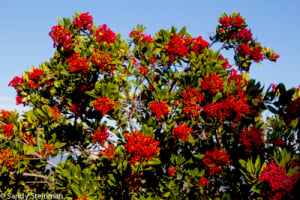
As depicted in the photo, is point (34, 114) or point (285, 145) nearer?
point (285, 145)

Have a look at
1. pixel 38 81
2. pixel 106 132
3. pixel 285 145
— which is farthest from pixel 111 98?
pixel 285 145

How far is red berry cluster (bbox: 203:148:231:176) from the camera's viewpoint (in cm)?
708

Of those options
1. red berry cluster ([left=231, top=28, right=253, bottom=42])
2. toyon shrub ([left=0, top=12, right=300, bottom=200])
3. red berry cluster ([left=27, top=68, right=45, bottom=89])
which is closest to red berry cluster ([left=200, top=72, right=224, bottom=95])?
toyon shrub ([left=0, top=12, right=300, bottom=200])

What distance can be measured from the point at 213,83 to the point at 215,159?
2.04 m

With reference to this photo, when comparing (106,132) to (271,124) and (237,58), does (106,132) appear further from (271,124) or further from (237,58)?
(237,58)

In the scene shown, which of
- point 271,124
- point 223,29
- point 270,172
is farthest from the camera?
point 223,29

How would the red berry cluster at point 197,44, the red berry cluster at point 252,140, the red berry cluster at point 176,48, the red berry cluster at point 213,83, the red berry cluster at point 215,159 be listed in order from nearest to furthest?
the red berry cluster at point 252,140
the red berry cluster at point 213,83
the red berry cluster at point 215,159
the red berry cluster at point 176,48
the red berry cluster at point 197,44

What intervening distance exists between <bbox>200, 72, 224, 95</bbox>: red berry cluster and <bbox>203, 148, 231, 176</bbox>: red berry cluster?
161 cm

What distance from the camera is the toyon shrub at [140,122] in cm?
670

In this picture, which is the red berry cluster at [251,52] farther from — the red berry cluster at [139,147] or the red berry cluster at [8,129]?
the red berry cluster at [8,129]

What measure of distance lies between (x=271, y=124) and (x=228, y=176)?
2.05 meters

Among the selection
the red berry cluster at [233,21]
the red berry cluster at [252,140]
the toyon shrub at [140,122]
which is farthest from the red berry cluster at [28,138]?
the red berry cluster at [233,21]

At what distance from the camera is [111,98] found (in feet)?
23.0

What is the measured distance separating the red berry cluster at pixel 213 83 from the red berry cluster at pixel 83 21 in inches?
180
